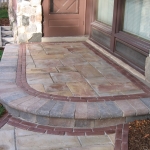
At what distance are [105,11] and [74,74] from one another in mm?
1954

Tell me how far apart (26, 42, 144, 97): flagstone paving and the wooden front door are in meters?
0.74

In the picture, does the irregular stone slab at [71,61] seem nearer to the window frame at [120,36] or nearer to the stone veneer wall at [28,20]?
the window frame at [120,36]

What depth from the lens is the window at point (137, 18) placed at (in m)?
3.85

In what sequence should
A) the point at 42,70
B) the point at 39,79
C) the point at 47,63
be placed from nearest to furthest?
the point at 39,79, the point at 42,70, the point at 47,63

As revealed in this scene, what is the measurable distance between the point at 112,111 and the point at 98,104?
0.65 ft

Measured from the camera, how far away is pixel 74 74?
3.85 metres

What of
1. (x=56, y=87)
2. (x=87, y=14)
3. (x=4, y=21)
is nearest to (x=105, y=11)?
(x=87, y=14)

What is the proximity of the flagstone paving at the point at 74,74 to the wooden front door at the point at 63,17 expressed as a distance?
2.43ft

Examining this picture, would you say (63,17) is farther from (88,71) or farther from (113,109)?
(113,109)

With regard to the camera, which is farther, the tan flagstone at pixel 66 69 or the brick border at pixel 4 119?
the tan flagstone at pixel 66 69

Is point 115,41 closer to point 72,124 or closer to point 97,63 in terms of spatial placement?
point 97,63

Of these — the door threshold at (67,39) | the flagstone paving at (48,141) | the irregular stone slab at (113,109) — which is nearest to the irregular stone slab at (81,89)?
the irregular stone slab at (113,109)

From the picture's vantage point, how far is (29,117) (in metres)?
2.81

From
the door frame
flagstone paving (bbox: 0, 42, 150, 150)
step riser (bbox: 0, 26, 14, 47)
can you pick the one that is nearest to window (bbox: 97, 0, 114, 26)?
the door frame
